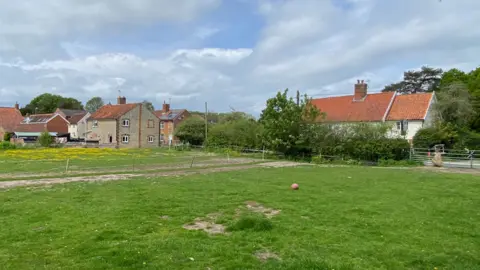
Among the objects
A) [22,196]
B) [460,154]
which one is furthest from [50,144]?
[460,154]

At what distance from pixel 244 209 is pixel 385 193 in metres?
6.83

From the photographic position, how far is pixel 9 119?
302ft

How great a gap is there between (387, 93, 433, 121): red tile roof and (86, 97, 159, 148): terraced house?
45.0 m

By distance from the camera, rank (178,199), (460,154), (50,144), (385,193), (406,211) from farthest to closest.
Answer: (50,144) → (460,154) → (385,193) → (178,199) → (406,211)

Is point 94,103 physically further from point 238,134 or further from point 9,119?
point 238,134

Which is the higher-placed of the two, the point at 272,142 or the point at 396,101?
the point at 396,101

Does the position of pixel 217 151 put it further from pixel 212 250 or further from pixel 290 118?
pixel 212 250

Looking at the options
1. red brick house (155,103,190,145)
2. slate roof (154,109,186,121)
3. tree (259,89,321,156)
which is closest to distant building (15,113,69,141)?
red brick house (155,103,190,145)

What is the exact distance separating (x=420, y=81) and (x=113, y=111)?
2412 inches

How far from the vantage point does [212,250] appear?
728cm

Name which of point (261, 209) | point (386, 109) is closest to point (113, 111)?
point (386, 109)

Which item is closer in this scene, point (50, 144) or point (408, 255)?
point (408, 255)

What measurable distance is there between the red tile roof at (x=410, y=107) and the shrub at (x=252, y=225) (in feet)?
141

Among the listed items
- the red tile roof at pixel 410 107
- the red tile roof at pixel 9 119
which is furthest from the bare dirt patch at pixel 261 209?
the red tile roof at pixel 9 119
